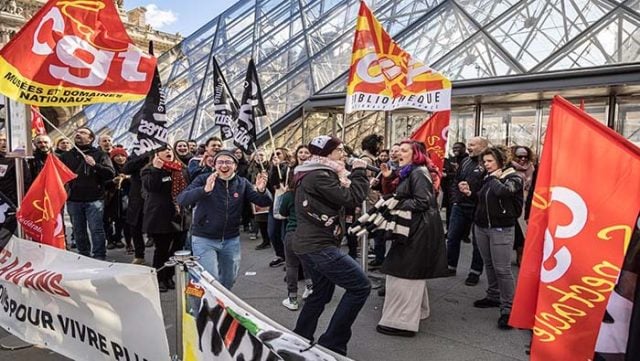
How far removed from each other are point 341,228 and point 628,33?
725 centimetres

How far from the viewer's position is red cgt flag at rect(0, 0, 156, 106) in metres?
3.82

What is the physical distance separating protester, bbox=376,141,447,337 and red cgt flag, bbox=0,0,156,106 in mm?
2527

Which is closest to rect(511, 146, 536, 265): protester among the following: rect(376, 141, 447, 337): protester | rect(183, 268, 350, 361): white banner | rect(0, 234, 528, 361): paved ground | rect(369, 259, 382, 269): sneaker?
rect(0, 234, 528, 361): paved ground

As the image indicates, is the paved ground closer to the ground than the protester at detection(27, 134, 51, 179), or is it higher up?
closer to the ground

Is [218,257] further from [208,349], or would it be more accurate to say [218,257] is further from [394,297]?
[208,349]

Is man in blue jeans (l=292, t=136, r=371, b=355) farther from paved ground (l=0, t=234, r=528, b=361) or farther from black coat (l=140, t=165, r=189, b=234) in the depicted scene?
black coat (l=140, t=165, r=189, b=234)

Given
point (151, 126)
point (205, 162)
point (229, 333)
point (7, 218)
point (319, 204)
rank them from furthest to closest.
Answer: point (205, 162), point (151, 126), point (7, 218), point (319, 204), point (229, 333)

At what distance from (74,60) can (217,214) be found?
5.91 feet

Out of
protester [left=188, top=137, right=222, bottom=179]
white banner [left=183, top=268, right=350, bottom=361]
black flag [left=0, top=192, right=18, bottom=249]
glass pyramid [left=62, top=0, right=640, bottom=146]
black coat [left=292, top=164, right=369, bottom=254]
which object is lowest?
white banner [left=183, top=268, right=350, bottom=361]

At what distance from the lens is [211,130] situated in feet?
39.1

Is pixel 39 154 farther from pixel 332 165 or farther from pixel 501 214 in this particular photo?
pixel 501 214

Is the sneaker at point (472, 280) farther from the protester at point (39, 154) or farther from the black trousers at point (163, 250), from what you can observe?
the protester at point (39, 154)

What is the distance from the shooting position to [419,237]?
13.2 ft

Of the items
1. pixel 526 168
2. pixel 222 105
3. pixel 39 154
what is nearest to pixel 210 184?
pixel 222 105
